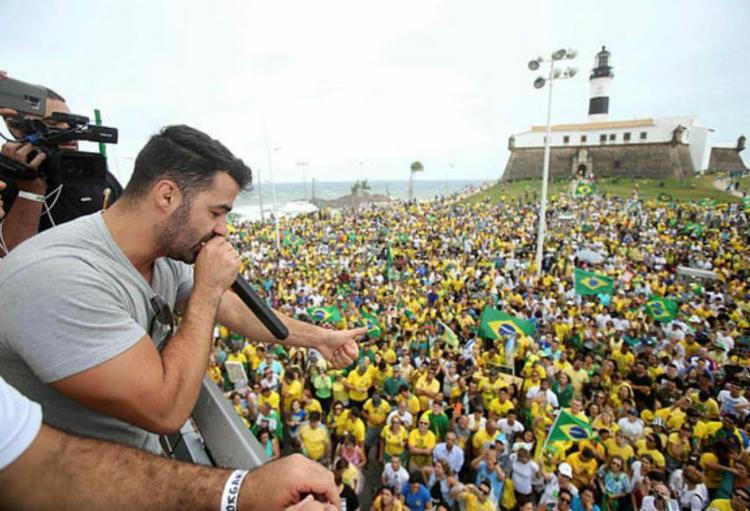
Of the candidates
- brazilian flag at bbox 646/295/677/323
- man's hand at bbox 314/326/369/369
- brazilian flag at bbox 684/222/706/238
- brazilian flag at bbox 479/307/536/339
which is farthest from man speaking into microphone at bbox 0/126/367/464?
brazilian flag at bbox 684/222/706/238

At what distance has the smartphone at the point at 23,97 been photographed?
224cm

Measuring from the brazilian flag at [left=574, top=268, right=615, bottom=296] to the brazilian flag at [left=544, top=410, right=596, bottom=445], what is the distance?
6945 mm

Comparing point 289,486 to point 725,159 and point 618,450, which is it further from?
point 725,159

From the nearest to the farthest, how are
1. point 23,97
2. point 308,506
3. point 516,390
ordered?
point 308,506 → point 23,97 → point 516,390

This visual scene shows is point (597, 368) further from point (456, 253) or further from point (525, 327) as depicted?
point (456, 253)

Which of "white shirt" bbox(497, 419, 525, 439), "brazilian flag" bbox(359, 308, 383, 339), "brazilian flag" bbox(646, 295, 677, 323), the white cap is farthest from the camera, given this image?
"brazilian flag" bbox(646, 295, 677, 323)

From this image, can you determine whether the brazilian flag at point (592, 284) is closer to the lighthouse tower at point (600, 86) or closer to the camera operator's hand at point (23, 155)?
the camera operator's hand at point (23, 155)

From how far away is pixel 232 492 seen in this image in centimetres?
95

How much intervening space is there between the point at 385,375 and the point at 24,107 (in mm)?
7315

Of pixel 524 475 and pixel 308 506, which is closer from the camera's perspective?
pixel 308 506

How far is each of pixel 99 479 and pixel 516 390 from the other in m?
8.59

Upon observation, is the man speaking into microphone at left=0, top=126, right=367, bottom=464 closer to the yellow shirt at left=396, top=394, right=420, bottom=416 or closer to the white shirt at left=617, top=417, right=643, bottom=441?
the yellow shirt at left=396, top=394, right=420, bottom=416

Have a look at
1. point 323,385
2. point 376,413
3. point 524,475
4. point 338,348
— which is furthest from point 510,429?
point 338,348

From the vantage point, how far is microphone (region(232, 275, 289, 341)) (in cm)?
194
